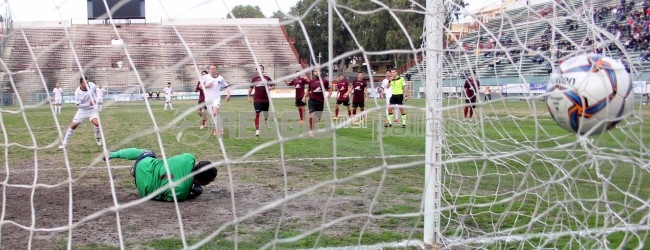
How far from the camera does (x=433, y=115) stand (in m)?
3.44

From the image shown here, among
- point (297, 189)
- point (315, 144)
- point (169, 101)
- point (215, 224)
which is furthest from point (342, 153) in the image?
point (169, 101)

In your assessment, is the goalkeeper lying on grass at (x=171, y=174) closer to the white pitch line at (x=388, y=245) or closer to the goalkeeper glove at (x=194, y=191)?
the goalkeeper glove at (x=194, y=191)

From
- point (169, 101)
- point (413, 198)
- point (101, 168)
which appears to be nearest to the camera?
point (413, 198)

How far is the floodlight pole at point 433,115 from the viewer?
3531 millimetres

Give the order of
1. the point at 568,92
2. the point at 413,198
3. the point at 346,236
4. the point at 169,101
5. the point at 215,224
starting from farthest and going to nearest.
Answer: the point at 169,101, the point at 413,198, the point at 215,224, the point at 346,236, the point at 568,92

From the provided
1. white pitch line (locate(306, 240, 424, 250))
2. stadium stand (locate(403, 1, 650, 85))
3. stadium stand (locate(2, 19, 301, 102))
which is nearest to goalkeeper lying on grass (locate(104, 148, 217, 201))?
stadium stand (locate(2, 19, 301, 102))

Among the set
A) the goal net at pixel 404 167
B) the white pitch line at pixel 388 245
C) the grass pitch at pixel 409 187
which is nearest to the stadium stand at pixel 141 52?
the goal net at pixel 404 167

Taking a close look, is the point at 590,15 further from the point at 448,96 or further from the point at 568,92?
the point at 448,96

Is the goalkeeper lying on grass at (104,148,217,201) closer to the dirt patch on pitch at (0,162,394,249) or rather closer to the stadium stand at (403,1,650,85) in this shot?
the dirt patch on pitch at (0,162,394,249)

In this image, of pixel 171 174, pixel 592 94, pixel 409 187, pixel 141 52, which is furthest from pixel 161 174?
pixel 141 52

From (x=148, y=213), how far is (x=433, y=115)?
2.59 m

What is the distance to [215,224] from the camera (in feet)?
14.3

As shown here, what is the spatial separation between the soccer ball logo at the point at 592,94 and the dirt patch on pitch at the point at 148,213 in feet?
5.44

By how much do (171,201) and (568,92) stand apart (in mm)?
3691
